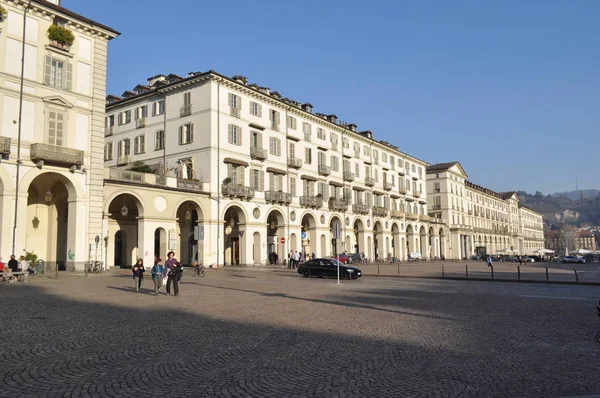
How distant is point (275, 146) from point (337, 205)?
1210cm

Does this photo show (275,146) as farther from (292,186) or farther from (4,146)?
(4,146)

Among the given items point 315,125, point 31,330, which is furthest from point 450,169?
point 31,330

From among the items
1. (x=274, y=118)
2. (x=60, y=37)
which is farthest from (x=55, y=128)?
(x=274, y=118)

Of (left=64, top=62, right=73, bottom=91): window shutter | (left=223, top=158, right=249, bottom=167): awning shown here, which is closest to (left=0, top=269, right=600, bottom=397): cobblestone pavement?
(left=64, top=62, right=73, bottom=91): window shutter

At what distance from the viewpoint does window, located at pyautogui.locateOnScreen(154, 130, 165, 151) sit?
43.7m

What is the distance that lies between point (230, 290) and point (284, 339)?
36.6 ft

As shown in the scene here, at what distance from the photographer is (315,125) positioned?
5366 centimetres

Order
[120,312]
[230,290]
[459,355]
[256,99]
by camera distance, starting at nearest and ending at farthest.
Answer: [459,355] → [120,312] → [230,290] → [256,99]

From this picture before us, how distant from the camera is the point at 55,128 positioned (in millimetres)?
27484

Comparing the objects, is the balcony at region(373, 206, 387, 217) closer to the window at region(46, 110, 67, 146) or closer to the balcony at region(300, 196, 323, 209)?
the balcony at region(300, 196, 323, 209)

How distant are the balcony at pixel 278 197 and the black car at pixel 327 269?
14572mm

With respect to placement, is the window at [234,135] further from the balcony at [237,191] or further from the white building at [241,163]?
the balcony at [237,191]

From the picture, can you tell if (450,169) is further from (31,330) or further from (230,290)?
(31,330)

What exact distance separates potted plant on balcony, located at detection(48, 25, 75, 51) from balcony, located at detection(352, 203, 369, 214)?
126 ft
